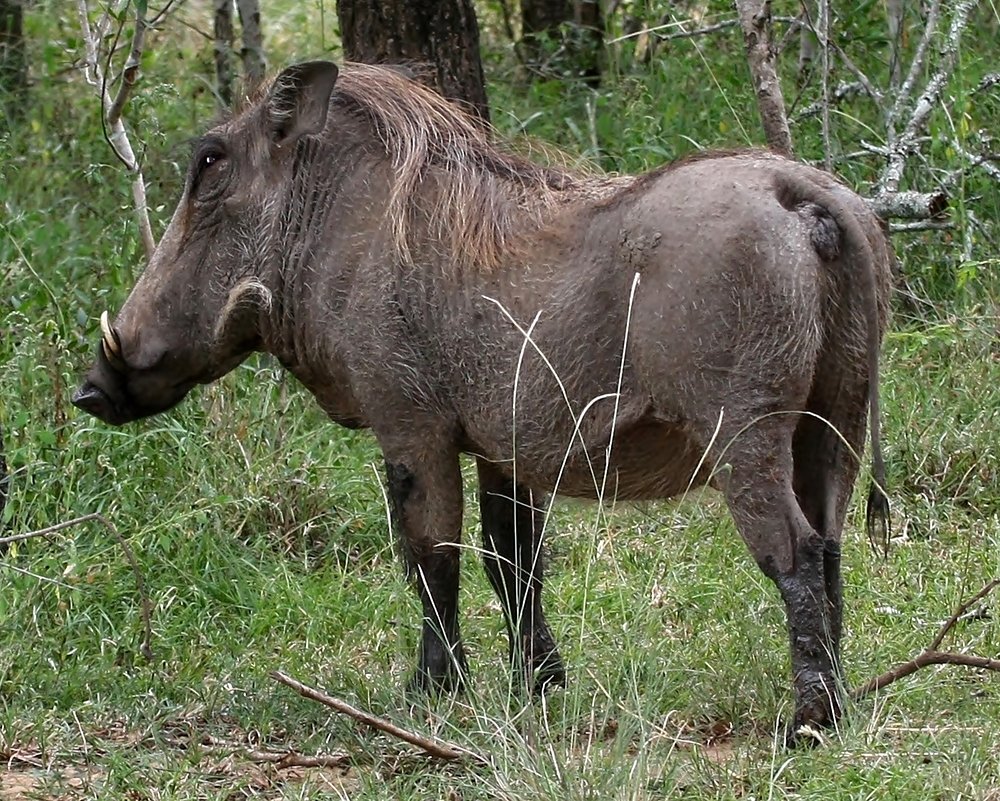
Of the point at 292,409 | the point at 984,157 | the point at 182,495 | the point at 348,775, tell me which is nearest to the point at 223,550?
the point at 182,495

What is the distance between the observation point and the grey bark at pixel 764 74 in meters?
5.37

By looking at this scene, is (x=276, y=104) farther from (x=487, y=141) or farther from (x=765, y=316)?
(x=765, y=316)

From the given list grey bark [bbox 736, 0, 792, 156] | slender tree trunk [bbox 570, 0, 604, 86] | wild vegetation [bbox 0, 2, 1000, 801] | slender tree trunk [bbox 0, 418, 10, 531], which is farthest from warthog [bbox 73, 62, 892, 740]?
slender tree trunk [bbox 570, 0, 604, 86]

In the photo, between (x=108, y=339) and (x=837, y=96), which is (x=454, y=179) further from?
(x=837, y=96)

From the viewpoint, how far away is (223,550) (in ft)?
17.2

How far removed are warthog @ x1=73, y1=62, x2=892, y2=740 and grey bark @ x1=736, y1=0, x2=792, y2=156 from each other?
52.5 inches

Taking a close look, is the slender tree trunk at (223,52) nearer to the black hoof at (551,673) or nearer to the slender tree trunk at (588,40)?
the slender tree trunk at (588,40)

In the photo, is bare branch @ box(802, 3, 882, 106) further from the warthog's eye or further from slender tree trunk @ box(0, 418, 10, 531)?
slender tree trunk @ box(0, 418, 10, 531)

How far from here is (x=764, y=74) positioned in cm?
539

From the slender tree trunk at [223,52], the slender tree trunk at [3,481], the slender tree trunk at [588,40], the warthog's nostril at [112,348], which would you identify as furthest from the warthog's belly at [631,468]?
the slender tree trunk at [588,40]

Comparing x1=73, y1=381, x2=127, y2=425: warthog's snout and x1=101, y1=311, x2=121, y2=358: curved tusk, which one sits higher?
x1=101, y1=311, x2=121, y2=358: curved tusk

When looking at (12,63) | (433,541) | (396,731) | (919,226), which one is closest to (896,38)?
(919,226)

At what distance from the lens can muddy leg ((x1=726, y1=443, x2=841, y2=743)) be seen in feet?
12.0

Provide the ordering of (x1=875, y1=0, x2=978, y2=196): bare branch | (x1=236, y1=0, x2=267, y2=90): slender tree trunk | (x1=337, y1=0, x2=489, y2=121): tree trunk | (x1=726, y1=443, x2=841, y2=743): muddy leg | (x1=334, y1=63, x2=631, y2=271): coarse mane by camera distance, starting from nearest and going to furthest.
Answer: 1. (x1=726, y1=443, x2=841, y2=743): muddy leg
2. (x1=334, y1=63, x2=631, y2=271): coarse mane
3. (x1=337, y1=0, x2=489, y2=121): tree trunk
4. (x1=875, y1=0, x2=978, y2=196): bare branch
5. (x1=236, y1=0, x2=267, y2=90): slender tree trunk
